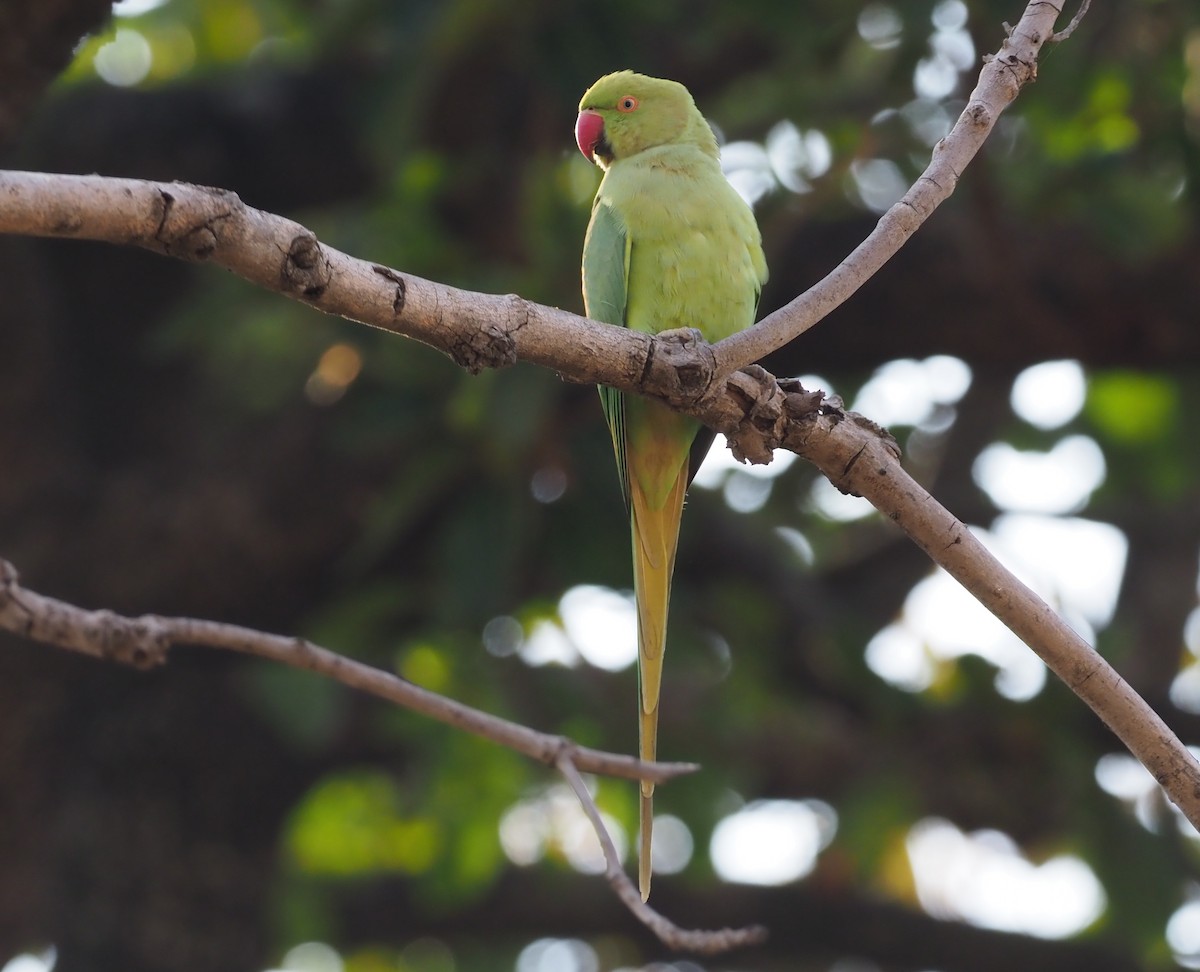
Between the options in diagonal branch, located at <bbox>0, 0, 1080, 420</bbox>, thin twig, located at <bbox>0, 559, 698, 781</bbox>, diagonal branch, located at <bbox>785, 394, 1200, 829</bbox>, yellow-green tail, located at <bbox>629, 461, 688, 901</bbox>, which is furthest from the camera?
yellow-green tail, located at <bbox>629, 461, 688, 901</bbox>

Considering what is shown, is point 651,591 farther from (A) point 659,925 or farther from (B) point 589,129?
(B) point 589,129

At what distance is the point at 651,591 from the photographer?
3.23 meters

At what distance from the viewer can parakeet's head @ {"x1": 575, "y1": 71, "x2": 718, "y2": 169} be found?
3.90 meters

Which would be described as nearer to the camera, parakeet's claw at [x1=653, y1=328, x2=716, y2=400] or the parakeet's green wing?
parakeet's claw at [x1=653, y1=328, x2=716, y2=400]

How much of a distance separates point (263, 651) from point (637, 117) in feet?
6.87

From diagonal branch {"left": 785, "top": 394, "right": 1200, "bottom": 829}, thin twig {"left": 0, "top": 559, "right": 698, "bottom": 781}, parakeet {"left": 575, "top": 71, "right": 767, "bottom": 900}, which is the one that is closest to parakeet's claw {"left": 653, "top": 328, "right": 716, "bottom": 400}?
diagonal branch {"left": 785, "top": 394, "right": 1200, "bottom": 829}

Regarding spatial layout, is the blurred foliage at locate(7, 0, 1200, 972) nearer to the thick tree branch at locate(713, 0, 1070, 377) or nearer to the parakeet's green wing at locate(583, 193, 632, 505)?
the parakeet's green wing at locate(583, 193, 632, 505)

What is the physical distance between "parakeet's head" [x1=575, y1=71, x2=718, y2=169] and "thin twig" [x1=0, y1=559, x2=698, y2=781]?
199cm

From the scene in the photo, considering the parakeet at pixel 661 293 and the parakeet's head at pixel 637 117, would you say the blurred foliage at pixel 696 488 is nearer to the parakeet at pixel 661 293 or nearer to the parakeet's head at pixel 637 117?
the parakeet's head at pixel 637 117

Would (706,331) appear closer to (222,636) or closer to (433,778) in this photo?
(222,636)

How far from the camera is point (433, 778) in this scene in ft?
17.2

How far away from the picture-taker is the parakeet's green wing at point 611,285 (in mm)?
3350

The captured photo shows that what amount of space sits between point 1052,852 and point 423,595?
3.81 meters

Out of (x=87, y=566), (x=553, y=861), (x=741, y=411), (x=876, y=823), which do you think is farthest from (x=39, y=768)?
(x=741, y=411)
